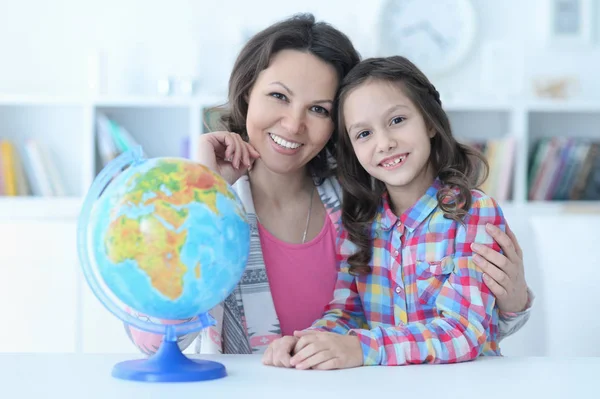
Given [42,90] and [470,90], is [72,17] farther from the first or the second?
[470,90]

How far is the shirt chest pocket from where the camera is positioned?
1621 mm

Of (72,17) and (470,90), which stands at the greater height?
(72,17)

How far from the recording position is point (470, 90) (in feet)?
14.1

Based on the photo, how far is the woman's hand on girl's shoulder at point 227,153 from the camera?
1.82 metres

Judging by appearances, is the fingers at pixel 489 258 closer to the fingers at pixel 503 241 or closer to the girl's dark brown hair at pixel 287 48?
the fingers at pixel 503 241

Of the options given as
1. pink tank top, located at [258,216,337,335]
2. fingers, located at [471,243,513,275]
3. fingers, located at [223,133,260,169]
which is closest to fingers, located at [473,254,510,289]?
fingers, located at [471,243,513,275]

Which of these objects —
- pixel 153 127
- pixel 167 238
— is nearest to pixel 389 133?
pixel 167 238

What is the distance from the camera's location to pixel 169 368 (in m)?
1.20

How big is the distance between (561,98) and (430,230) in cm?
285

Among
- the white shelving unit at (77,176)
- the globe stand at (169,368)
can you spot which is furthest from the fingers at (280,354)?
the white shelving unit at (77,176)

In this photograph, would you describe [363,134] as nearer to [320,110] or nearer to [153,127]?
[320,110]

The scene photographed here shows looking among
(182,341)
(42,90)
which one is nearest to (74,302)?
(182,341)

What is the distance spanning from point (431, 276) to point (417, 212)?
0.49 feet

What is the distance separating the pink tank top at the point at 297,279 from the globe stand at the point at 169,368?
2.14ft
